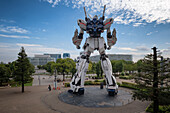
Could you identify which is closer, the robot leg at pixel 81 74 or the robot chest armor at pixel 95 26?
the robot leg at pixel 81 74

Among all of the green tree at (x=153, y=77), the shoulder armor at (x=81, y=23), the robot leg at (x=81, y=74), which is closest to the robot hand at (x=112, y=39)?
the shoulder armor at (x=81, y=23)

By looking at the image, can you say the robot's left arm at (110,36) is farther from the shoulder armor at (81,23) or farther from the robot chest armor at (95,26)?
the shoulder armor at (81,23)

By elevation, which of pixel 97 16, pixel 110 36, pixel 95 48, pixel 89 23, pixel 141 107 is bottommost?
pixel 141 107

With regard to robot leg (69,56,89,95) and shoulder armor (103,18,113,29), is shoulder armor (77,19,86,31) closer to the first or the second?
shoulder armor (103,18,113,29)

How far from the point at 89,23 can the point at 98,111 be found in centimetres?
1174

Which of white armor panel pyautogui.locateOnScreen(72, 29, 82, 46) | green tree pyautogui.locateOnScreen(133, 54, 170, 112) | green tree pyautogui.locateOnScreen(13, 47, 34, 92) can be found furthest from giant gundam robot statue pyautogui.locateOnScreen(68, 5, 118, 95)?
green tree pyautogui.locateOnScreen(13, 47, 34, 92)

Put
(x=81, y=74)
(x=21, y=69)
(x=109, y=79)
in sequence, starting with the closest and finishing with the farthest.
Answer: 1. (x=109, y=79)
2. (x=81, y=74)
3. (x=21, y=69)

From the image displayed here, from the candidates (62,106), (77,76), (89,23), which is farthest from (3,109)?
(89,23)

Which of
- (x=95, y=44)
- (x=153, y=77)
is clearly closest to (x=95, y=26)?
(x=95, y=44)

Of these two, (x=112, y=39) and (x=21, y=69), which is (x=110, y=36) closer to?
(x=112, y=39)

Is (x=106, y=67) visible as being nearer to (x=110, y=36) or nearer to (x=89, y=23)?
(x=110, y=36)

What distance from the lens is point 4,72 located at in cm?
2511

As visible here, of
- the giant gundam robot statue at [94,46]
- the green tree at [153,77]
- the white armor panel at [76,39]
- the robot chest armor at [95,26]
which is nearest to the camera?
the green tree at [153,77]

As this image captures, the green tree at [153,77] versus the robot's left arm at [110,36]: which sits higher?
the robot's left arm at [110,36]
